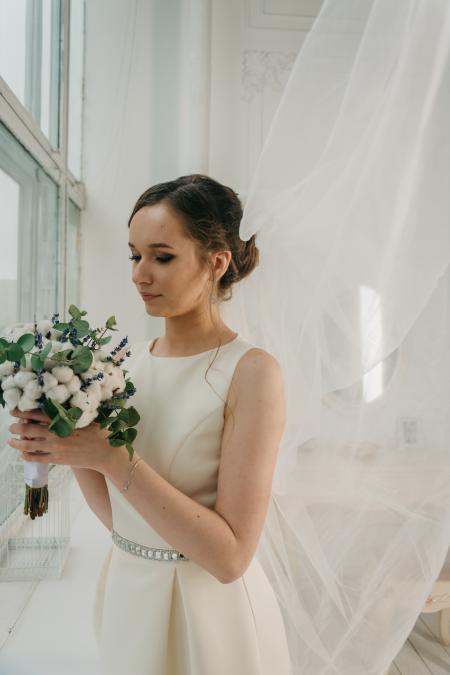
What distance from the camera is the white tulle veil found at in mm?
923

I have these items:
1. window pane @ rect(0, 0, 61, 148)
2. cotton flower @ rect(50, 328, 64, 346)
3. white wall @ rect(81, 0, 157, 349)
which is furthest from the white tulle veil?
white wall @ rect(81, 0, 157, 349)

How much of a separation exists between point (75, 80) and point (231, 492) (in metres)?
2.03

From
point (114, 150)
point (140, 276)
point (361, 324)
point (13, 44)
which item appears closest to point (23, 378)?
point (140, 276)

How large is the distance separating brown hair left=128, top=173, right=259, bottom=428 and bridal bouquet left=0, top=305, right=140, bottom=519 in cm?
25

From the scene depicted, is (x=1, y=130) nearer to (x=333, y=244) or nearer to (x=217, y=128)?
(x=333, y=244)

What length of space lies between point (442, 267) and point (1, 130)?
1.25 meters

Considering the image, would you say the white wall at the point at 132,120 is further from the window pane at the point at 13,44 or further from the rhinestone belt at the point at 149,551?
the rhinestone belt at the point at 149,551

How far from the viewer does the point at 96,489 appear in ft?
3.48

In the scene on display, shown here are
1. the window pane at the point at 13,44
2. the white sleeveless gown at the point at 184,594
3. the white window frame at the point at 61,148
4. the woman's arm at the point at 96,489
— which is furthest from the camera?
the white window frame at the point at 61,148

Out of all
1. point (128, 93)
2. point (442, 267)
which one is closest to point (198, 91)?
point (128, 93)

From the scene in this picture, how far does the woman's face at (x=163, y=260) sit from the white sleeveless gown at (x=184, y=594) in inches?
5.4

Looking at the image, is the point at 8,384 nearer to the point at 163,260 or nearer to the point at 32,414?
the point at 32,414

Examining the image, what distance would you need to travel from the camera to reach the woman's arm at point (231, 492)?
2.67 feet

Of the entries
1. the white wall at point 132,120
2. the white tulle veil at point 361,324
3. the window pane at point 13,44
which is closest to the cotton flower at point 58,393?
the white tulle veil at point 361,324
